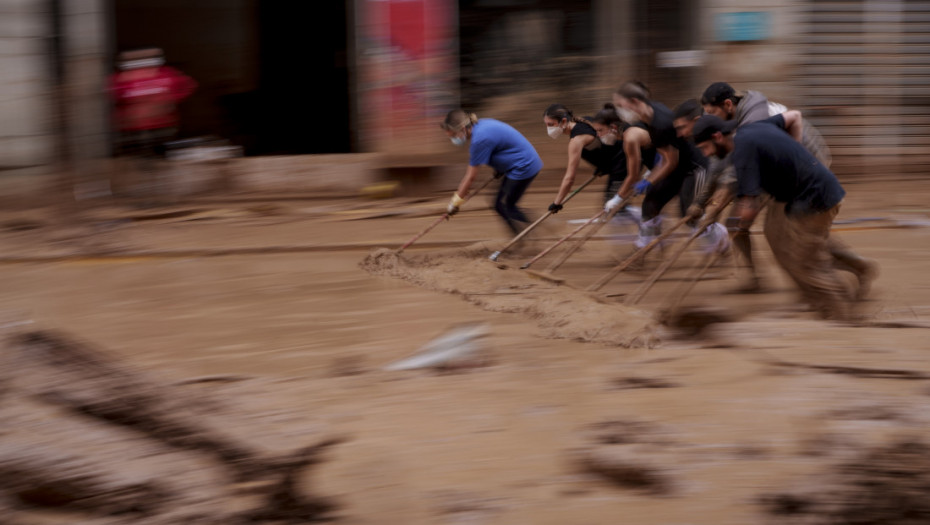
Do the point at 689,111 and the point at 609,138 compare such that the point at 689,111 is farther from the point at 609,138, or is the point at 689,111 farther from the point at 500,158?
the point at 500,158

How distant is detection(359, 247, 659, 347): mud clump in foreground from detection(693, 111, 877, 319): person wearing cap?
0.87m

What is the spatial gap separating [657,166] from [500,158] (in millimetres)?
1230

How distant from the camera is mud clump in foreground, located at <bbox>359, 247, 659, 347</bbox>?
572cm

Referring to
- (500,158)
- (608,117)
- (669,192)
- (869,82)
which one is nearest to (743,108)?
(669,192)

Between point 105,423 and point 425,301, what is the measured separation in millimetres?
2696

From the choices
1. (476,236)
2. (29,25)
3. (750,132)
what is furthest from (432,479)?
(29,25)

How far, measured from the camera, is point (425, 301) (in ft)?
22.8

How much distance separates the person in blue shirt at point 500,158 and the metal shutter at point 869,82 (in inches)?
205

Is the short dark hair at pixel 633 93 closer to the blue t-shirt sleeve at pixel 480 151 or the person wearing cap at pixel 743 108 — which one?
the person wearing cap at pixel 743 108

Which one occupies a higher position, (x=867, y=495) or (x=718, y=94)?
(x=718, y=94)

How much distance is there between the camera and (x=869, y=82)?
485 inches

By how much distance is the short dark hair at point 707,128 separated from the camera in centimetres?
608

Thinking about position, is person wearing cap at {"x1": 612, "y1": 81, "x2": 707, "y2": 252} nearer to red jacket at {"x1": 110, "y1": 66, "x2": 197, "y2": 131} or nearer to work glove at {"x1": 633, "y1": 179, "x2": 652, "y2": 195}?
work glove at {"x1": 633, "y1": 179, "x2": 652, "y2": 195}

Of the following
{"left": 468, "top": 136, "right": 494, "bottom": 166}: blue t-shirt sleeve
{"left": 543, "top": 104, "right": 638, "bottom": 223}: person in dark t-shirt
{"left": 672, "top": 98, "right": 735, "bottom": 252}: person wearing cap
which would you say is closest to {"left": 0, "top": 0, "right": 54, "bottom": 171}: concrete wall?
{"left": 468, "top": 136, "right": 494, "bottom": 166}: blue t-shirt sleeve
